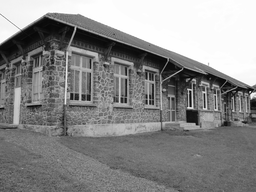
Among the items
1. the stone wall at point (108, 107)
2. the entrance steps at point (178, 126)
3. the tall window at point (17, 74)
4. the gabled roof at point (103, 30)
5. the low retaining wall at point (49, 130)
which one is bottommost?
the entrance steps at point (178, 126)

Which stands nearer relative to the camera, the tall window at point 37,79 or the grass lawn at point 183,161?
the grass lawn at point 183,161

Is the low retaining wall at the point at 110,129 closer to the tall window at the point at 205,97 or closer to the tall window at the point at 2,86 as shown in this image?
the tall window at the point at 2,86

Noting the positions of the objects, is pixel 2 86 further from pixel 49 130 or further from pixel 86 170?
pixel 86 170

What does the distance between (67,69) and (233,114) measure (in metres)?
20.1

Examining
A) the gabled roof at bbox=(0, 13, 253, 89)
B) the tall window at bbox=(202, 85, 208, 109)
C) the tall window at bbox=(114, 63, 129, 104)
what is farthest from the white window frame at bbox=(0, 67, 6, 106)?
the tall window at bbox=(202, 85, 208, 109)

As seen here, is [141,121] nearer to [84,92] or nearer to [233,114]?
[84,92]

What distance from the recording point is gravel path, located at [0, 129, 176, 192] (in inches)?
174

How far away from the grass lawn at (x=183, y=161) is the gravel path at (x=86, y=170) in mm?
347

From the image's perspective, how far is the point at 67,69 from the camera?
938 centimetres

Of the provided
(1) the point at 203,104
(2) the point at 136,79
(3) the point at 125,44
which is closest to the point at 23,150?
(3) the point at 125,44

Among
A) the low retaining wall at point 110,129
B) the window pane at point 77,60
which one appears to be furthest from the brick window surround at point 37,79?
the low retaining wall at point 110,129

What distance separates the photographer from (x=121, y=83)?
1184 centimetres

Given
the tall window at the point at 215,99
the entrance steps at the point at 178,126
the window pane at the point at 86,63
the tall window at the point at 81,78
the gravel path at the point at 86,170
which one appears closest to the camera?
the gravel path at the point at 86,170

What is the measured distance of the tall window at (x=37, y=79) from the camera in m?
9.98
